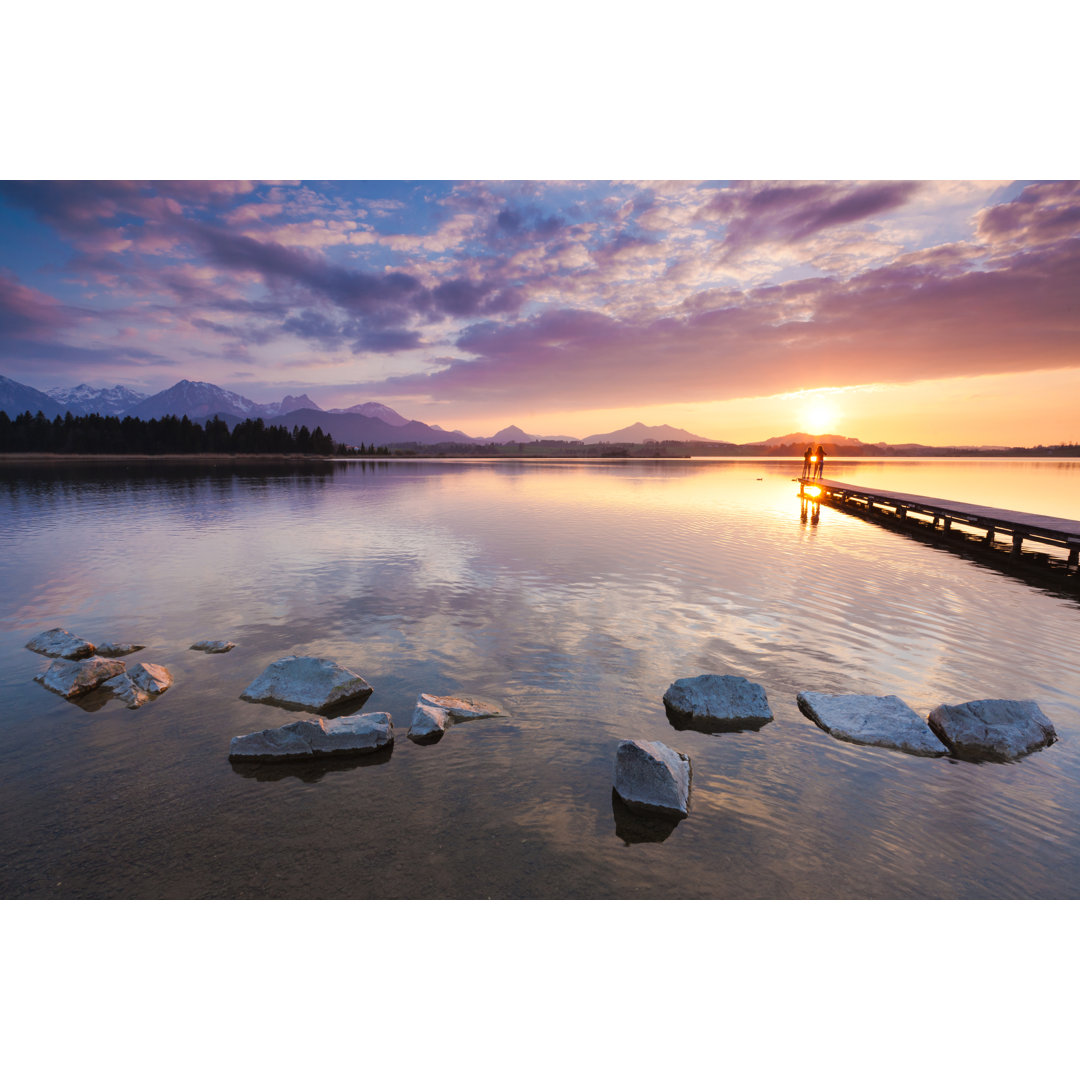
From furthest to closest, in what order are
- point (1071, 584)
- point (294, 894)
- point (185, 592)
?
point (1071, 584), point (185, 592), point (294, 894)

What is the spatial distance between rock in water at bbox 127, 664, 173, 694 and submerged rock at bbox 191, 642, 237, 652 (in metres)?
1.41

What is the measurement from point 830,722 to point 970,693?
13.5 feet

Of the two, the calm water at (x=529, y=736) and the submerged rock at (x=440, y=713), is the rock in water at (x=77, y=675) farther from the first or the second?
the submerged rock at (x=440, y=713)

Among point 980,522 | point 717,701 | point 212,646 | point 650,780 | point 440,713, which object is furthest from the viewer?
point 980,522

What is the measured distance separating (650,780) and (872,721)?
15.6 feet

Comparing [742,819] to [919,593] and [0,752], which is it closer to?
[0,752]

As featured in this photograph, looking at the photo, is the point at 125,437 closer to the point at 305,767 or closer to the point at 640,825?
the point at 305,767

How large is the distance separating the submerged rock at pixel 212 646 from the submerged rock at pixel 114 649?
1296mm

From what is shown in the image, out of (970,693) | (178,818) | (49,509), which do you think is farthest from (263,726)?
(49,509)

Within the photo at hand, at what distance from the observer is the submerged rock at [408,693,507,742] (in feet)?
28.5

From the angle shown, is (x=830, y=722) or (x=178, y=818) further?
(x=830, y=722)

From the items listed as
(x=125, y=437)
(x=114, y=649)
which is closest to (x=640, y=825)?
(x=114, y=649)

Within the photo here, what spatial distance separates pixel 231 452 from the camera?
169750 mm

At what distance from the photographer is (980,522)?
95.4 ft
